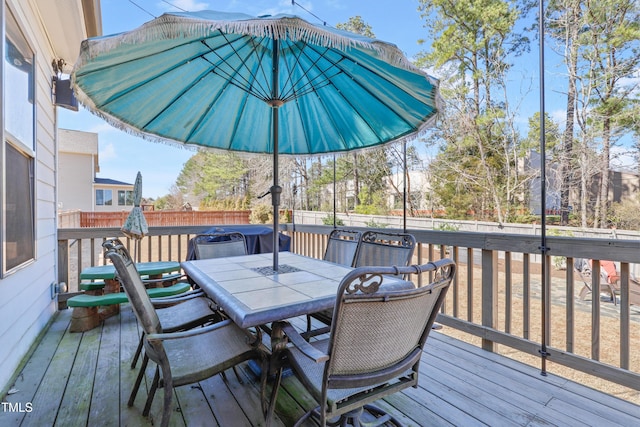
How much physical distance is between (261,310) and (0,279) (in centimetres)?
188

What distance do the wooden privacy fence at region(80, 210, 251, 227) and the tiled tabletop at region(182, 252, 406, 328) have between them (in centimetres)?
1244

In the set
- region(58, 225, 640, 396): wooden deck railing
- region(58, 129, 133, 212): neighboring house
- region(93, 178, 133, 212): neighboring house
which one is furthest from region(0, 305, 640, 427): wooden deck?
region(93, 178, 133, 212): neighboring house

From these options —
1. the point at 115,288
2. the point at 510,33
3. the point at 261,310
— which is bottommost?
the point at 115,288

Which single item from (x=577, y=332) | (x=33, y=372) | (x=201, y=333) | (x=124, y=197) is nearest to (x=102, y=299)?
(x=33, y=372)

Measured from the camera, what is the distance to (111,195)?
18.4 metres

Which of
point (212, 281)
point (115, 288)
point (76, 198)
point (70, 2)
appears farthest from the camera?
point (76, 198)

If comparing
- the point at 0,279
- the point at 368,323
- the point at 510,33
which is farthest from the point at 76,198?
the point at 510,33

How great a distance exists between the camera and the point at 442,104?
2307 millimetres

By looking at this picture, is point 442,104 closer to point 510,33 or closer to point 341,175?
point 510,33

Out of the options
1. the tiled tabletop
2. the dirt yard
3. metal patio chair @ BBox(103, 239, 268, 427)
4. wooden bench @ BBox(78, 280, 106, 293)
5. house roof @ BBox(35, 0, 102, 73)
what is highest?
house roof @ BBox(35, 0, 102, 73)

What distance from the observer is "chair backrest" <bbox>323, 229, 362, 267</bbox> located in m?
2.95

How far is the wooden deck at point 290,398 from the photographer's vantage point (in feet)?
5.70

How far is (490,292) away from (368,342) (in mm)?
1909

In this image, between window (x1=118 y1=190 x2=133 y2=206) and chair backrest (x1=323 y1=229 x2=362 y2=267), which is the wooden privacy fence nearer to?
window (x1=118 y1=190 x2=133 y2=206)
